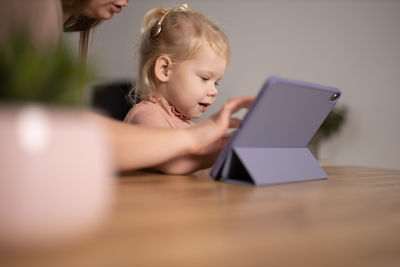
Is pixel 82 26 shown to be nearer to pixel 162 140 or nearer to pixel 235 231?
pixel 162 140

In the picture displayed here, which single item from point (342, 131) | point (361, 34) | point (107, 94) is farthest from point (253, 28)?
point (107, 94)

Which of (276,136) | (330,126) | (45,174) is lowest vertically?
(330,126)

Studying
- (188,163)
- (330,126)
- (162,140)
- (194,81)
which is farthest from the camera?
(330,126)

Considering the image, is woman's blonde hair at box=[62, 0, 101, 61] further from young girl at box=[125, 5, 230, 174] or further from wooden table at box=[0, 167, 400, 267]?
wooden table at box=[0, 167, 400, 267]

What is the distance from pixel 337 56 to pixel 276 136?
11.7 feet

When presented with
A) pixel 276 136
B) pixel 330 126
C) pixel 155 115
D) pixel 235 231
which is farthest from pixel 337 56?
pixel 235 231

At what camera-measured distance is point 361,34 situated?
380 cm

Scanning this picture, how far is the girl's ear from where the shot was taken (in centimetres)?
125

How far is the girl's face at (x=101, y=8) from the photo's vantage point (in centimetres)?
123

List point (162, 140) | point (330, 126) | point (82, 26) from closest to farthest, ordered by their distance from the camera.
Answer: point (162, 140)
point (82, 26)
point (330, 126)

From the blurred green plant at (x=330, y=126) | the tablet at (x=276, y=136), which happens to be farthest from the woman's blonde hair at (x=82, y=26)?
the blurred green plant at (x=330, y=126)

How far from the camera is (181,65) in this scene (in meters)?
1.25

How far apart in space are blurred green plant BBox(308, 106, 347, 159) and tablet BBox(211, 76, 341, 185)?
10.1ft

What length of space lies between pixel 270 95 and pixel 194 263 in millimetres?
406
